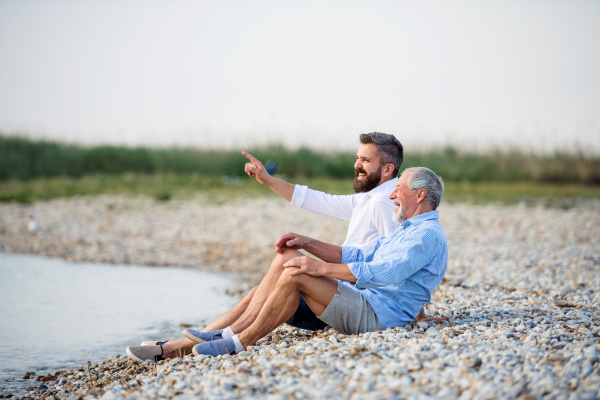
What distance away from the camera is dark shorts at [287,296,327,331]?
3857mm

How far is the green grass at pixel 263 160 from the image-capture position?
17531 millimetres

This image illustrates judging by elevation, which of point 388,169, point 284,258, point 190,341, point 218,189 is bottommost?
point 190,341

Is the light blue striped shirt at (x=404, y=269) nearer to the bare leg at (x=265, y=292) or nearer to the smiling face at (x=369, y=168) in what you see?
the bare leg at (x=265, y=292)

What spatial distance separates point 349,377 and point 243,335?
3.11ft

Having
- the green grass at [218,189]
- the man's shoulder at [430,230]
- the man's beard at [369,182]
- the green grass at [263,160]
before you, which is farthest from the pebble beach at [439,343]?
the green grass at [263,160]

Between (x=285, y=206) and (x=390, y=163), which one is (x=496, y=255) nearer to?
(x=390, y=163)

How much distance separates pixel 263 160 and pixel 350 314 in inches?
597

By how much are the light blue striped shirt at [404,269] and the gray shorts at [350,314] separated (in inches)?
2.1

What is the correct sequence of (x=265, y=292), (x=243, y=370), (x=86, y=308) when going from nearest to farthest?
(x=243, y=370) < (x=265, y=292) < (x=86, y=308)

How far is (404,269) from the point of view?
3.29m

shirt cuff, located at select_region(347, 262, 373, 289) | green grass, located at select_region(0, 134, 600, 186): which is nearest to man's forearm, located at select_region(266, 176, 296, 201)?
shirt cuff, located at select_region(347, 262, 373, 289)

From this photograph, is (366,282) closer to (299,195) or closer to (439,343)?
(439,343)

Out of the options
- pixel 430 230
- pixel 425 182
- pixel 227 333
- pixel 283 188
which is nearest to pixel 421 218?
pixel 430 230

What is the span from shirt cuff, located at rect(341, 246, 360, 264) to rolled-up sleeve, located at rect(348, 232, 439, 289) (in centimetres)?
50
